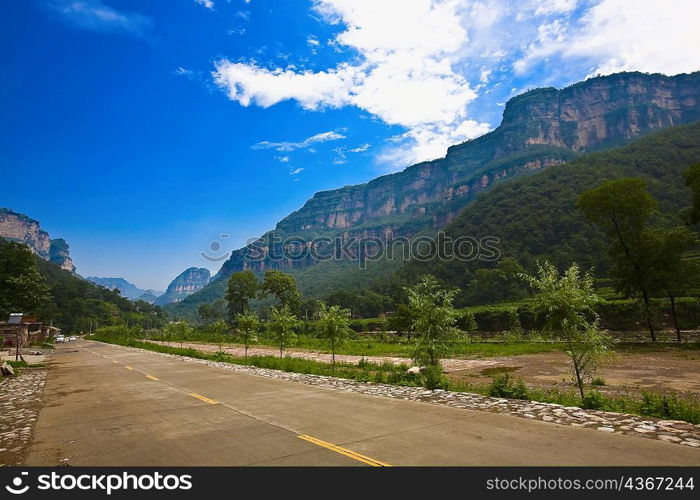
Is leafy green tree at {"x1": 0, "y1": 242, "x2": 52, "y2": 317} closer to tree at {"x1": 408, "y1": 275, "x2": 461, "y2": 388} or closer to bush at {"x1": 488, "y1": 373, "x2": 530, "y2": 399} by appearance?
tree at {"x1": 408, "y1": 275, "x2": 461, "y2": 388}

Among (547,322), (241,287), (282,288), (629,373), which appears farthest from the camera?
(241,287)

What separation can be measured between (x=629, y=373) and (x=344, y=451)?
19.5 metres

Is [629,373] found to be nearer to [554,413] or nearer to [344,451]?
[554,413]

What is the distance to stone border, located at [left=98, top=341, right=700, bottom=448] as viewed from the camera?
731cm

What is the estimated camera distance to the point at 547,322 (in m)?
12.5

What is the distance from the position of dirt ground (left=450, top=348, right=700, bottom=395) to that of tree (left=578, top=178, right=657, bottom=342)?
356 inches

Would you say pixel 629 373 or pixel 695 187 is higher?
pixel 695 187

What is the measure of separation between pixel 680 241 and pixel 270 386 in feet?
127

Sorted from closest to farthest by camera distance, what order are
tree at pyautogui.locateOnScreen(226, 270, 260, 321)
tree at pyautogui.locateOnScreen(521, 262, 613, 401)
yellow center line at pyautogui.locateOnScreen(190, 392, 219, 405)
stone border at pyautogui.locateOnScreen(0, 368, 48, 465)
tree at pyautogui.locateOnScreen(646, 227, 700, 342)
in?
stone border at pyautogui.locateOnScreen(0, 368, 48, 465), tree at pyautogui.locateOnScreen(521, 262, 613, 401), yellow center line at pyautogui.locateOnScreen(190, 392, 219, 405), tree at pyautogui.locateOnScreen(646, 227, 700, 342), tree at pyautogui.locateOnScreen(226, 270, 260, 321)

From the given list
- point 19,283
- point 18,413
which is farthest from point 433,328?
point 19,283

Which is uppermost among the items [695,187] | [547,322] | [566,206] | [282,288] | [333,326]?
[566,206]

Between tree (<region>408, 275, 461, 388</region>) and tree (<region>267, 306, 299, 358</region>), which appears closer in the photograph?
tree (<region>408, 275, 461, 388</region>)

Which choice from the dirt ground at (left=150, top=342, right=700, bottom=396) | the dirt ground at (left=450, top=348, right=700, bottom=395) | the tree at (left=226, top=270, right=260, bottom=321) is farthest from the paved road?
the tree at (left=226, top=270, right=260, bottom=321)
